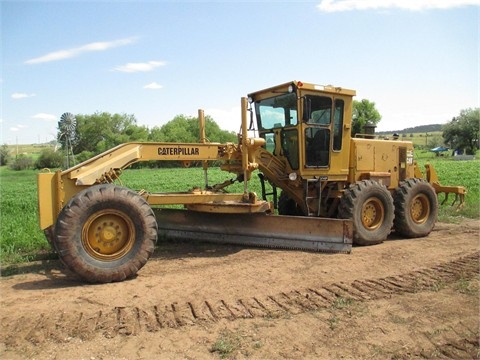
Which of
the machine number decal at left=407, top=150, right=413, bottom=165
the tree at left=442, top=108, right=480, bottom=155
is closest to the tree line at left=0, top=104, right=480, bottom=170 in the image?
the tree at left=442, top=108, right=480, bottom=155

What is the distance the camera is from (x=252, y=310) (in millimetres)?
4445

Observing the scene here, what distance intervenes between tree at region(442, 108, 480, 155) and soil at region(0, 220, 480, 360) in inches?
2747

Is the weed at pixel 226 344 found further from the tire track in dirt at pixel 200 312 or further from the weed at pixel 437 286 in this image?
the weed at pixel 437 286

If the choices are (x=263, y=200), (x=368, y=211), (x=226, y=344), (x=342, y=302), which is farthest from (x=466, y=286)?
(x=263, y=200)

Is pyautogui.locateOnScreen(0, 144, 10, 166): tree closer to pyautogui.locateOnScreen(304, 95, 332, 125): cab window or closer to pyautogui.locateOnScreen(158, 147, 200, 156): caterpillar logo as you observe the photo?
pyautogui.locateOnScreen(158, 147, 200, 156): caterpillar logo

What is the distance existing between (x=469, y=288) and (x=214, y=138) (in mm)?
49427

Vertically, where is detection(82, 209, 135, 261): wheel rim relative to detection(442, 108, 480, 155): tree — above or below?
below

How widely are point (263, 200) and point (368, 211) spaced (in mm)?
2013

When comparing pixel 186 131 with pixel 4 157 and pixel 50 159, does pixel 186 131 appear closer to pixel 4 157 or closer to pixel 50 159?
pixel 50 159

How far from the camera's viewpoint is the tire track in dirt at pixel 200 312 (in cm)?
390

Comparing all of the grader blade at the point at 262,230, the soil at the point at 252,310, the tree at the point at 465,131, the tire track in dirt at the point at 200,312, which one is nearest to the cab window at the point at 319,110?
the grader blade at the point at 262,230

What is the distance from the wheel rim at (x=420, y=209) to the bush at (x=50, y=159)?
49364 millimetres

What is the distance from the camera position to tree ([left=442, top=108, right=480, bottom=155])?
6733cm

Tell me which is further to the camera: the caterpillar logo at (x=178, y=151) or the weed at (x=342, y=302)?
the caterpillar logo at (x=178, y=151)
